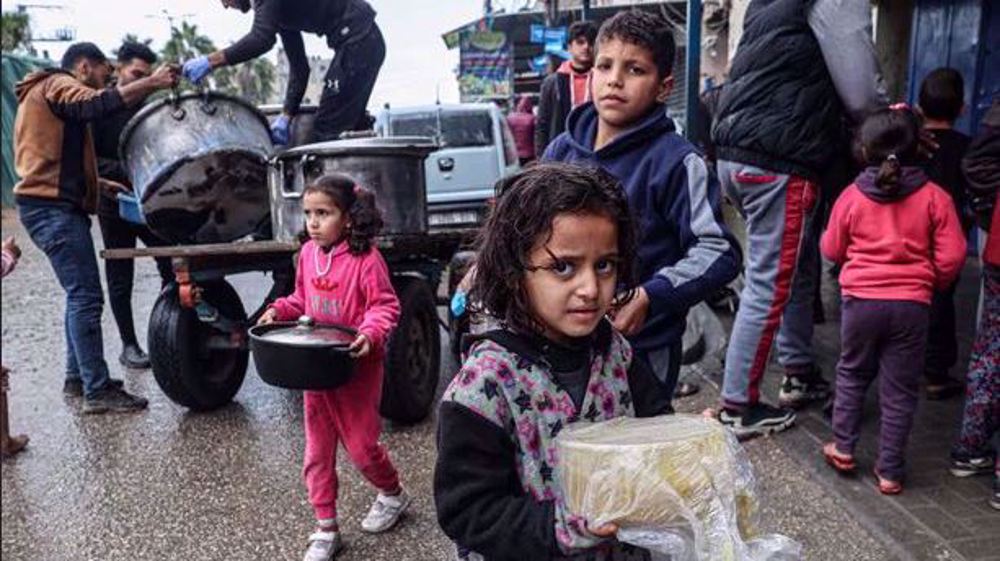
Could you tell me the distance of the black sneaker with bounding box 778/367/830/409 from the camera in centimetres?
429

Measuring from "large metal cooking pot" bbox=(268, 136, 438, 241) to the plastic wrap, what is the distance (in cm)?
276

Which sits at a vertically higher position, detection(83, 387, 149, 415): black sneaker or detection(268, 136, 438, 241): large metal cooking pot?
detection(268, 136, 438, 241): large metal cooking pot

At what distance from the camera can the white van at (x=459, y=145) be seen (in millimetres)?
9859

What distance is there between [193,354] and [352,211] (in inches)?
71.1

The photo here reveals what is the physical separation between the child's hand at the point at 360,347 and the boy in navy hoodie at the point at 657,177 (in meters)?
1.13

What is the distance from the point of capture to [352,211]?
3.23m

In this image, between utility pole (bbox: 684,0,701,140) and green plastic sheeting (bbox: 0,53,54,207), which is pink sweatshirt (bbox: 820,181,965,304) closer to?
utility pole (bbox: 684,0,701,140)

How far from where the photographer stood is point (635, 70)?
7.05 ft

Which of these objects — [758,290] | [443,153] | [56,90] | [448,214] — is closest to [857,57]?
[758,290]

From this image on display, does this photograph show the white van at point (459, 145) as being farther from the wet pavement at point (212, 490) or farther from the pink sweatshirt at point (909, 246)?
the pink sweatshirt at point (909, 246)

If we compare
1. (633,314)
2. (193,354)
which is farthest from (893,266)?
(193,354)

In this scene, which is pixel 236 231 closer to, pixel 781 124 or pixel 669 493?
pixel 781 124

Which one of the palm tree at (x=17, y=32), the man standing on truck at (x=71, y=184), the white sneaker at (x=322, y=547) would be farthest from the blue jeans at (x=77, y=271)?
the palm tree at (x=17, y=32)

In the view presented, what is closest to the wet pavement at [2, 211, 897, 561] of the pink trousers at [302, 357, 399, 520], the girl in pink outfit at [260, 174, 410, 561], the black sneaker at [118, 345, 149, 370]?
the girl in pink outfit at [260, 174, 410, 561]
